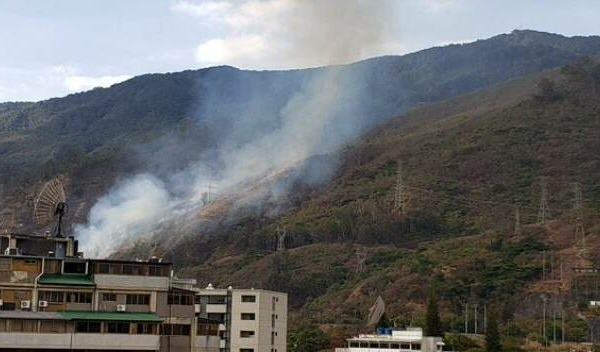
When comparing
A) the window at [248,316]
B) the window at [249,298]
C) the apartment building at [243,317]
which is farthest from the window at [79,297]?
the window at [249,298]

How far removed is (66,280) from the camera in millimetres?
53312

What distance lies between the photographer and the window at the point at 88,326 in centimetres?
5091

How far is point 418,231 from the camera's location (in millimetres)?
199875

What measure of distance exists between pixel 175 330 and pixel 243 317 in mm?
29108

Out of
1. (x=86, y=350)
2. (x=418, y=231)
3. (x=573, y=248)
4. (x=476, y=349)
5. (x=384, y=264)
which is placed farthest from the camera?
(x=418, y=231)

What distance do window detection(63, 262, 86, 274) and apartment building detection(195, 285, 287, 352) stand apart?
90.6 feet

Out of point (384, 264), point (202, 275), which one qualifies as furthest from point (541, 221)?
point (202, 275)

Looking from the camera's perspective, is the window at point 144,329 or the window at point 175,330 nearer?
the window at point 144,329

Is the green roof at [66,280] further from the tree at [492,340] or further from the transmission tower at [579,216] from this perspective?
the transmission tower at [579,216]

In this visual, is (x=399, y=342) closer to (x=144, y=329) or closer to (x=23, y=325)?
(x=144, y=329)

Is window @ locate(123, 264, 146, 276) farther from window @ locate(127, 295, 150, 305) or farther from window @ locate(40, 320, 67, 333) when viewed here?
window @ locate(40, 320, 67, 333)

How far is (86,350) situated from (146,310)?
427cm

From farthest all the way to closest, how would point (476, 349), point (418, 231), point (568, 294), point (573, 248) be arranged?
point (418, 231), point (573, 248), point (568, 294), point (476, 349)

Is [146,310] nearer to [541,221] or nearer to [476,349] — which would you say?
[476,349]
